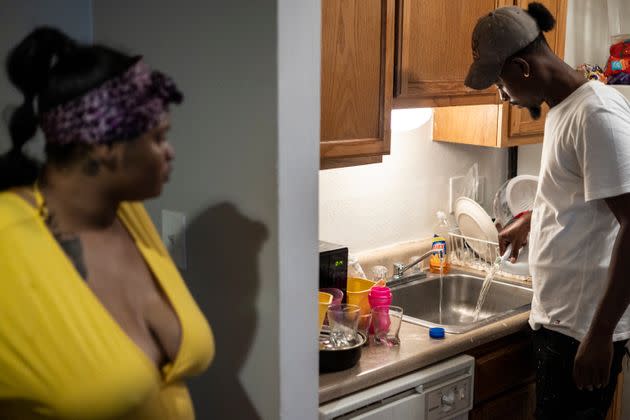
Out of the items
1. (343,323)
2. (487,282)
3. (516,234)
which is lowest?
(487,282)

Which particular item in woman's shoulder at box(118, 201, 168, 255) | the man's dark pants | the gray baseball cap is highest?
the gray baseball cap

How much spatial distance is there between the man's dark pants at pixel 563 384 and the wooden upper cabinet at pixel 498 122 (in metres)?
0.82

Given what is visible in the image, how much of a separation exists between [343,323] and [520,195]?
132cm

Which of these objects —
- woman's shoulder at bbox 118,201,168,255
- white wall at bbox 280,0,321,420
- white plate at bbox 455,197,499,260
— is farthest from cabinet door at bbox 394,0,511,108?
woman's shoulder at bbox 118,201,168,255

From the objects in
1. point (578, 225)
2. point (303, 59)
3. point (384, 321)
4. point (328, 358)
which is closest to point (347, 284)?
point (384, 321)

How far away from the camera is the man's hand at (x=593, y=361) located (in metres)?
1.81

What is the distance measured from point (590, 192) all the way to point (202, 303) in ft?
3.21

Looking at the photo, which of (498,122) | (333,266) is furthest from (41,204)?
(498,122)

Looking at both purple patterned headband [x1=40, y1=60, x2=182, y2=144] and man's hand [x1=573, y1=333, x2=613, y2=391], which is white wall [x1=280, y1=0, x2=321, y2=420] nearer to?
purple patterned headband [x1=40, y1=60, x2=182, y2=144]

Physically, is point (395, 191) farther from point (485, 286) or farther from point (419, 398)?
point (419, 398)

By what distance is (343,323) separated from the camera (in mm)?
1838

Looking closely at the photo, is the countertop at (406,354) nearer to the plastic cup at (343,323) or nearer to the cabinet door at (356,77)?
the plastic cup at (343,323)

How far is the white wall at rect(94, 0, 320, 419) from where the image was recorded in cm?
135

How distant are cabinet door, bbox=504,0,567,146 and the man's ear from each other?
0.57 meters
